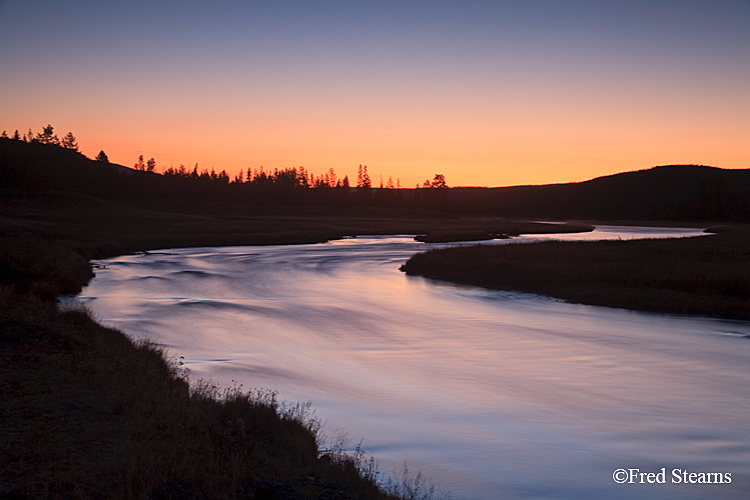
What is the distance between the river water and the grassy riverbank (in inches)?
66.0

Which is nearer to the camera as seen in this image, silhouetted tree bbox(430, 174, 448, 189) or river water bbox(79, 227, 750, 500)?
river water bbox(79, 227, 750, 500)

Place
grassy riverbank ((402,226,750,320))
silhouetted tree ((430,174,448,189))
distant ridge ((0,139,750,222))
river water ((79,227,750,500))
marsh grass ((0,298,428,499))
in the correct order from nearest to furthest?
marsh grass ((0,298,428,499)) < river water ((79,227,750,500)) < grassy riverbank ((402,226,750,320)) < distant ridge ((0,139,750,222)) < silhouetted tree ((430,174,448,189))

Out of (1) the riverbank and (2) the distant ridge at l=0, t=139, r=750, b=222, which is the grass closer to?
(1) the riverbank

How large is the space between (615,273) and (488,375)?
16.2 metres

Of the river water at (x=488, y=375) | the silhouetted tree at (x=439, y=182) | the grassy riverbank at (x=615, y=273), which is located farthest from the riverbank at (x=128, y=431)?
the silhouetted tree at (x=439, y=182)

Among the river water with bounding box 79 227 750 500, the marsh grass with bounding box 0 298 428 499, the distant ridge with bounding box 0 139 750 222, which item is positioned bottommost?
the river water with bounding box 79 227 750 500

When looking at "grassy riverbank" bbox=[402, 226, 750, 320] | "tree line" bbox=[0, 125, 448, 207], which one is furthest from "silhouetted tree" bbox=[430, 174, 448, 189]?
"grassy riverbank" bbox=[402, 226, 750, 320]

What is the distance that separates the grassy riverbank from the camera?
75.7 feet

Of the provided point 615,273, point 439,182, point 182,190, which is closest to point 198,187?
point 182,190

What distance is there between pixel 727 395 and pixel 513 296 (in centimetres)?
1404

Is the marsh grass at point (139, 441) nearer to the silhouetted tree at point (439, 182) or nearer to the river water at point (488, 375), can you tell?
the river water at point (488, 375)

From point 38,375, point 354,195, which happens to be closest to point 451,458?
point 38,375

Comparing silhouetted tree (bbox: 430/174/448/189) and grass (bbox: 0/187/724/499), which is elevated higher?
silhouetted tree (bbox: 430/174/448/189)

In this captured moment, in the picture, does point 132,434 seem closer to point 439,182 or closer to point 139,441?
point 139,441
